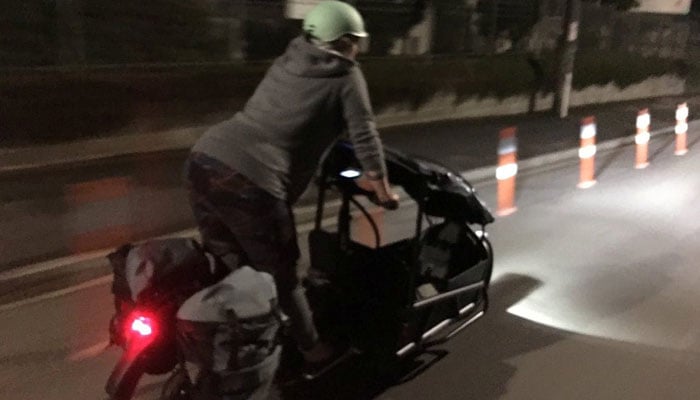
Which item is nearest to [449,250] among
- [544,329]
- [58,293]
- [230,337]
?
[544,329]

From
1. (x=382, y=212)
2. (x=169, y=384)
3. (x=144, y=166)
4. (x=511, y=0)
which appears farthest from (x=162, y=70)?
(x=511, y=0)

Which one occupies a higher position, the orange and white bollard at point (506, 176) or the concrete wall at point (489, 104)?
the orange and white bollard at point (506, 176)

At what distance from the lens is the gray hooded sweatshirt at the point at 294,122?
3.84 m

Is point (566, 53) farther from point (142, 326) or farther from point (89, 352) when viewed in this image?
point (142, 326)

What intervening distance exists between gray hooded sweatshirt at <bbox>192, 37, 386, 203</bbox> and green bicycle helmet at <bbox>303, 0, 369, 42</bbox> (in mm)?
76

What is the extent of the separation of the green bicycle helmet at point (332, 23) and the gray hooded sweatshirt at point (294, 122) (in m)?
0.08

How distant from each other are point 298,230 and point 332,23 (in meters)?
3.95

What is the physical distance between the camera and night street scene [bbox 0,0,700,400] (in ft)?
12.5

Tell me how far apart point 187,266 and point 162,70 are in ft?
29.7

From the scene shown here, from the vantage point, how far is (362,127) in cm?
389

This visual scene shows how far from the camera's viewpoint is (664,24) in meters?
24.9

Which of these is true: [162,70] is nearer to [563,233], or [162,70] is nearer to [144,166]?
[144,166]

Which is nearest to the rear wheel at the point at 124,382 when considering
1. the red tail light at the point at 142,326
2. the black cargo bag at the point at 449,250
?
the red tail light at the point at 142,326

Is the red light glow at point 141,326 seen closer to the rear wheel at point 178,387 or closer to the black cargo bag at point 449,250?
the rear wheel at point 178,387
